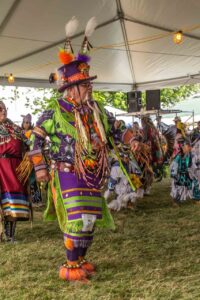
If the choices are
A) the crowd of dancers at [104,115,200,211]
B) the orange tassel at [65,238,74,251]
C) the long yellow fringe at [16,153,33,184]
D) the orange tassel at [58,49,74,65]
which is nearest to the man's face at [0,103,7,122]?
the long yellow fringe at [16,153,33,184]

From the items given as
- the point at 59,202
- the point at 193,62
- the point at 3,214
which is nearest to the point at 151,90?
the point at 193,62

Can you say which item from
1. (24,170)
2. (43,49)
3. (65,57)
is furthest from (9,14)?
(65,57)

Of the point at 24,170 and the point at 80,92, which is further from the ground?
the point at 80,92

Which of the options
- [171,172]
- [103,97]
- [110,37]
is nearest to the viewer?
[171,172]

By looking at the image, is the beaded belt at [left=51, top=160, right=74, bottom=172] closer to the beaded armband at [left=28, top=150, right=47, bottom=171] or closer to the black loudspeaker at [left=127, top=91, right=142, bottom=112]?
the beaded armband at [left=28, top=150, right=47, bottom=171]

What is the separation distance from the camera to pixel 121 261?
374 centimetres

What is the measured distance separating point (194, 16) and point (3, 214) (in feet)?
15.7

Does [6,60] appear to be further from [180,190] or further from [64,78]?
[64,78]

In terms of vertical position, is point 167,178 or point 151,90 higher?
point 151,90

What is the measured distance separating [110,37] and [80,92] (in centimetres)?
552

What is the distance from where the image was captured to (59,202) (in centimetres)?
330

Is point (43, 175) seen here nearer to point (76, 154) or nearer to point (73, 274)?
point (76, 154)

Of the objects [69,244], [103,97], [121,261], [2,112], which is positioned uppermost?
[103,97]

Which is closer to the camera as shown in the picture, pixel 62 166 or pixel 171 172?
pixel 62 166
